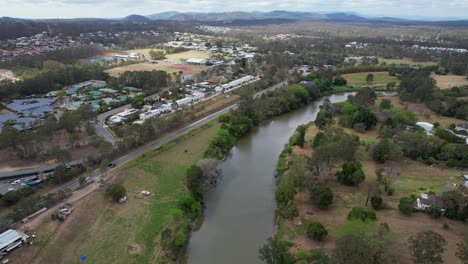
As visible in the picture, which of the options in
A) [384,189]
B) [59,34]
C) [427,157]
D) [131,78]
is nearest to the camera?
[384,189]

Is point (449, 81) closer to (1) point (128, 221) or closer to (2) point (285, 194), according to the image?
(2) point (285, 194)

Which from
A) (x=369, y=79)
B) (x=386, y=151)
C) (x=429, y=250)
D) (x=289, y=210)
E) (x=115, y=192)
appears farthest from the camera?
(x=369, y=79)

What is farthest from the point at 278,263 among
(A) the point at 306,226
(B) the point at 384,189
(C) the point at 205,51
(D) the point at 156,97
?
(C) the point at 205,51

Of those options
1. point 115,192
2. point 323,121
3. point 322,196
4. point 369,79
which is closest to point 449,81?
point 369,79

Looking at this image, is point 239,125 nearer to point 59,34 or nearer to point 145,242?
point 145,242

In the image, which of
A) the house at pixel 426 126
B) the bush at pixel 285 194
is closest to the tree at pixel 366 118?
the house at pixel 426 126

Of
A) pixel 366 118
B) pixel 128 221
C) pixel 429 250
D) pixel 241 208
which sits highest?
pixel 429 250
